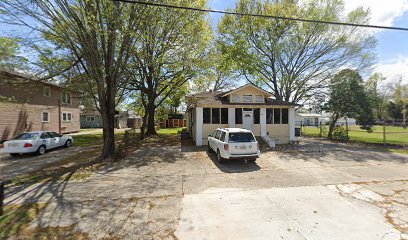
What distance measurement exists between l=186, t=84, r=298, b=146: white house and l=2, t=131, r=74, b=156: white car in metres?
10.3

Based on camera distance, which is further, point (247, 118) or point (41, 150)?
point (247, 118)

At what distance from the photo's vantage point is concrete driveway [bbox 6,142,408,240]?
421 cm

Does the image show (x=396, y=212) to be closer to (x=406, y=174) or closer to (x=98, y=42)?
(x=406, y=174)

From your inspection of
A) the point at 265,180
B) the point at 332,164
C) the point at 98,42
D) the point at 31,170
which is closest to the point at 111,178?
the point at 31,170

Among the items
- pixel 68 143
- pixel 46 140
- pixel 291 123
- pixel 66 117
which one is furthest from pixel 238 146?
pixel 66 117

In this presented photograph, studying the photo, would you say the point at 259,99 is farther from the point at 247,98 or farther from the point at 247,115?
the point at 247,115

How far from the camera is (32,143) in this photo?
39.8 feet

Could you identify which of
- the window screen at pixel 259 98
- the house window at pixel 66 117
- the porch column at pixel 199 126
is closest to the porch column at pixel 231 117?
the porch column at pixel 199 126

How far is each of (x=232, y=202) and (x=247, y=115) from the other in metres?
12.0

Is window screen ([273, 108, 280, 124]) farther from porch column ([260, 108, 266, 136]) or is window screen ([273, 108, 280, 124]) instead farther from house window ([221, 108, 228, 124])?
house window ([221, 108, 228, 124])

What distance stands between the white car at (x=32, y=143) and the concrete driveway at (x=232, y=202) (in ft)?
22.4

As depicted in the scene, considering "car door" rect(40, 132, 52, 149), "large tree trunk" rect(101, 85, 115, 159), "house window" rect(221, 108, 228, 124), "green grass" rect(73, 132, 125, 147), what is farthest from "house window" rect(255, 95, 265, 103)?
"car door" rect(40, 132, 52, 149)

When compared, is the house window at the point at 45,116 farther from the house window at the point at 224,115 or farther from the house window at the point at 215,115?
the house window at the point at 224,115

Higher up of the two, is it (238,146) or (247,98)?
(247,98)
